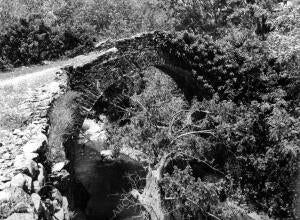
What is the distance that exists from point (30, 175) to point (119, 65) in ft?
23.1

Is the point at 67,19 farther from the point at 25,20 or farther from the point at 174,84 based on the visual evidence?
the point at 174,84

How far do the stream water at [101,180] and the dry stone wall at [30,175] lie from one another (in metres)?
4.46

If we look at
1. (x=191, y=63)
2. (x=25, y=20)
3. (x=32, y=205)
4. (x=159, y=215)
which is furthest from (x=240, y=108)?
(x=32, y=205)

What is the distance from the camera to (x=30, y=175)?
7.73 meters

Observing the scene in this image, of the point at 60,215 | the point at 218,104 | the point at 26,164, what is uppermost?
the point at 26,164

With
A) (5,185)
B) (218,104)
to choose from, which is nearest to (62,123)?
(5,185)

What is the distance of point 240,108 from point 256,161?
2160 millimetres

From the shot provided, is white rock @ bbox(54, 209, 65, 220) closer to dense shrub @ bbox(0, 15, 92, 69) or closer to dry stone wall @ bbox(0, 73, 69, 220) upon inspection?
dry stone wall @ bbox(0, 73, 69, 220)

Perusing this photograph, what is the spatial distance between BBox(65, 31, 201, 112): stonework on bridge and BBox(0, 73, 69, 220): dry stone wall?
6.65ft

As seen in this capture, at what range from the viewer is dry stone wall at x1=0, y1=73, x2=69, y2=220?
663 cm

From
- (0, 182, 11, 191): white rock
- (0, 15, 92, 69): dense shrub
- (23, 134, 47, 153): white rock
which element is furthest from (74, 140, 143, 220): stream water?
(0, 182, 11, 191): white rock

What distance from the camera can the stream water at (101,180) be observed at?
14641mm

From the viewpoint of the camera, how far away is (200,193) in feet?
39.6

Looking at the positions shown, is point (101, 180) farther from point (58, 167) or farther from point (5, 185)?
point (5, 185)
